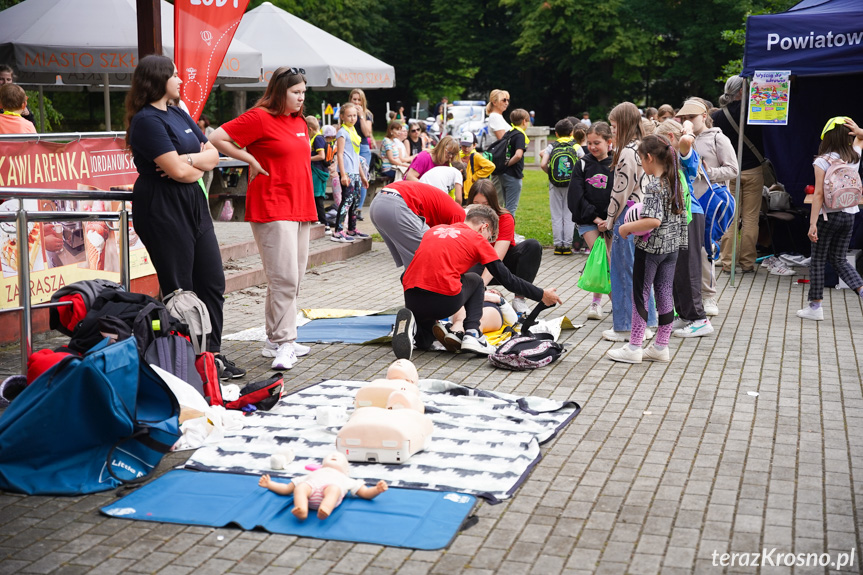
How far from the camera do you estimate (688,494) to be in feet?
13.8

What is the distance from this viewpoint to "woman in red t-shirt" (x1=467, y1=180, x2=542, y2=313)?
776cm

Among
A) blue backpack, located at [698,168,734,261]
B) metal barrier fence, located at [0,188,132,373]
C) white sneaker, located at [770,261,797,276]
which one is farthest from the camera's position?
white sneaker, located at [770,261,797,276]

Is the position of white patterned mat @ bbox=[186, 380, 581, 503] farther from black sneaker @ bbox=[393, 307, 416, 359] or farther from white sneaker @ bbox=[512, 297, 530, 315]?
white sneaker @ bbox=[512, 297, 530, 315]

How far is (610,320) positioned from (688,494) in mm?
4105

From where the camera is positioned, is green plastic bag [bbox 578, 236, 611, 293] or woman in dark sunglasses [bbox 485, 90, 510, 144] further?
woman in dark sunglasses [bbox 485, 90, 510, 144]

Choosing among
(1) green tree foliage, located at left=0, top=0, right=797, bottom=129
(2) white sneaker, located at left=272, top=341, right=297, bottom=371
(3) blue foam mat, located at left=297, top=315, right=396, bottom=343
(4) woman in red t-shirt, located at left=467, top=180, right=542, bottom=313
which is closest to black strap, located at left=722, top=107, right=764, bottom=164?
(4) woman in red t-shirt, located at left=467, top=180, right=542, bottom=313

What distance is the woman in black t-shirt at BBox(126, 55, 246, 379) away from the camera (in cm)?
546

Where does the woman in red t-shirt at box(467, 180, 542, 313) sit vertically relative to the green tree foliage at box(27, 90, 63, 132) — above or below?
below

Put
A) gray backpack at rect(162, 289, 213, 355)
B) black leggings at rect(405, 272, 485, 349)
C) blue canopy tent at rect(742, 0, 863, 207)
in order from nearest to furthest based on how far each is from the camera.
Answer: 1. gray backpack at rect(162, 289, 213, 355)
2. black leggings at rect(405, 272, 485, 349)
3. blue canopy tent at rect(742, 0, 863, 207)

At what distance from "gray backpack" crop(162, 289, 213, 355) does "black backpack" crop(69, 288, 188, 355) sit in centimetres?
9

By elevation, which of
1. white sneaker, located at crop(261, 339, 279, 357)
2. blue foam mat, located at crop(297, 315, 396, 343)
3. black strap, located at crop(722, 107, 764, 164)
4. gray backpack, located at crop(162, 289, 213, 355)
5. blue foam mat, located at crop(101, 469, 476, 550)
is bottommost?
blue foam mat, located at crop(101, 469, 476, 550)

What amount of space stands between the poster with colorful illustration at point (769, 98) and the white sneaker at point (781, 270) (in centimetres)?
186
